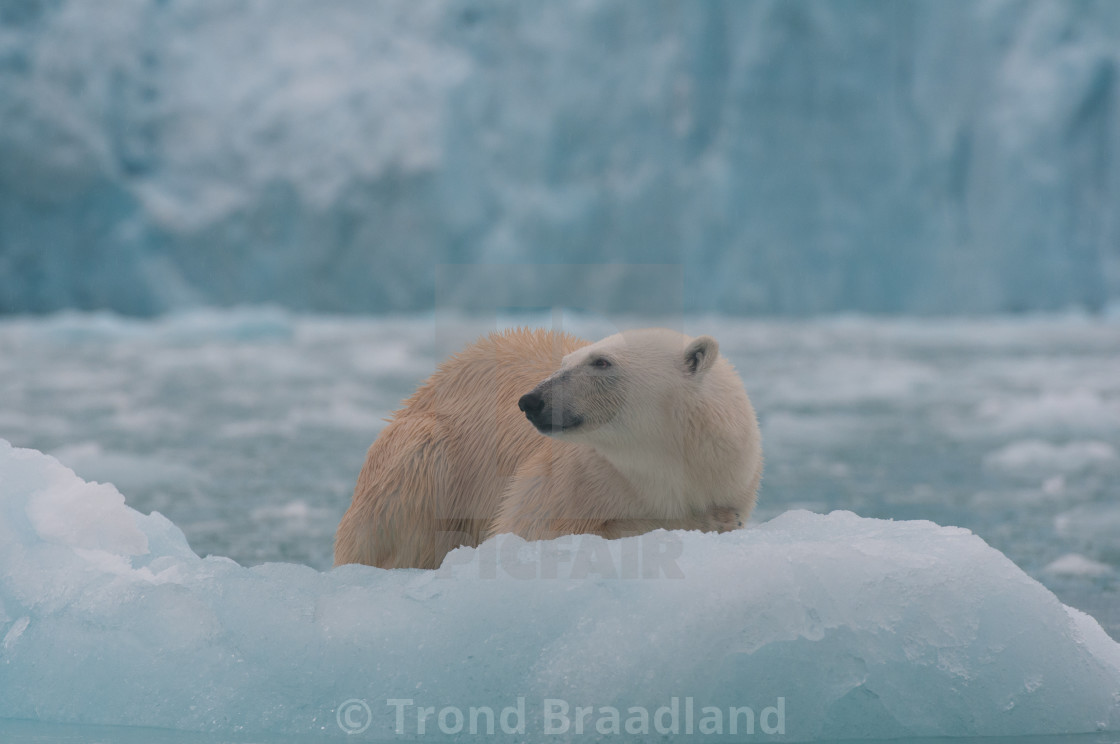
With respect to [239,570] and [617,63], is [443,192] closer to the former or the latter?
[617,63]

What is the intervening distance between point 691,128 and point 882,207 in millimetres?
2875

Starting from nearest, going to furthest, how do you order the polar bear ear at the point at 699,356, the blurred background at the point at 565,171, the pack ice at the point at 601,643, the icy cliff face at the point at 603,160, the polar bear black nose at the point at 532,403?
1. the pack ice at the point at 601,643
2. the polar bear black nose at the point at 532,403
3. the polar bear ear at the point at 699,356
4. the blurred background at the point at 565,171
5. the icy cliff face at the point at 603,160

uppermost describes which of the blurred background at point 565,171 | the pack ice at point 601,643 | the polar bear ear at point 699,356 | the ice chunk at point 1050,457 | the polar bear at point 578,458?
the blurred background at point 565,171

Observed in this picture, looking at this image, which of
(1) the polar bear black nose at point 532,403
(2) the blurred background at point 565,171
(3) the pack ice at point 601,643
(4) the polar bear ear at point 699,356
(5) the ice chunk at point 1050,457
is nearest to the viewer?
(3) the pack ice at point 601,643

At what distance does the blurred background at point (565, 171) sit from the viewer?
14117 millimetres

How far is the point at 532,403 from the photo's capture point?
2.12m

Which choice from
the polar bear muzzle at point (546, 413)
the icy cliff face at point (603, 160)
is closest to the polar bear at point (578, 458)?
the polar bear muzzle at point (546, 413)

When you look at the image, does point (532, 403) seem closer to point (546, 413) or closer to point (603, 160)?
point (546, 413)

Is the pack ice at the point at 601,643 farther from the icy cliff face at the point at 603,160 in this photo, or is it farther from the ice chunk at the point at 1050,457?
the icy cliff face at the point at 603,160

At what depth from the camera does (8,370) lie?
34.9 feet

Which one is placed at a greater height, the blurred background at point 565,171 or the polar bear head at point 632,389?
the blurred background at point 565,171

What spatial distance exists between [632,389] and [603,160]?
42.0ft

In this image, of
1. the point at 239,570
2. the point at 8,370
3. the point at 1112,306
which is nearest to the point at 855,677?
the point at 239,570

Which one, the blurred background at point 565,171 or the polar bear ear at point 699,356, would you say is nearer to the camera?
the polar bear ear at point 699,356
